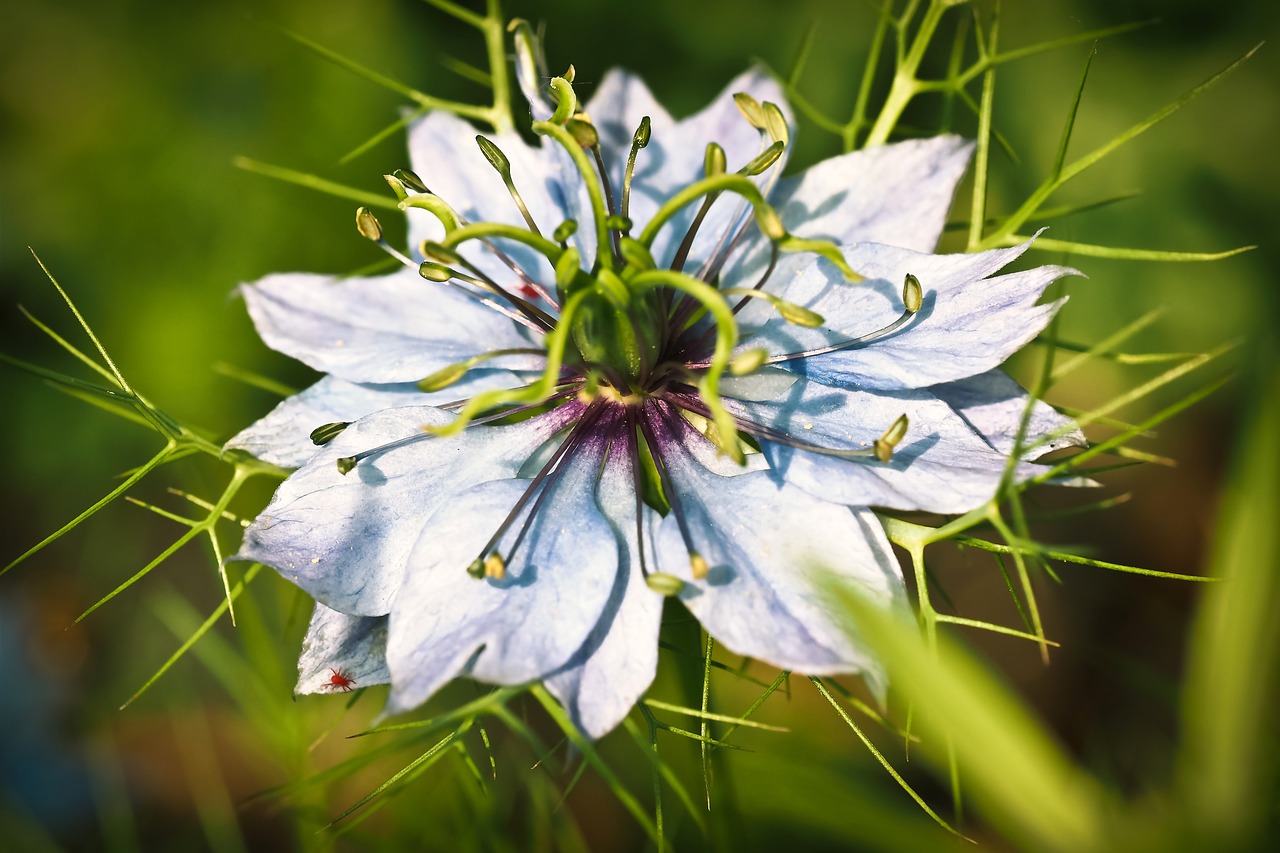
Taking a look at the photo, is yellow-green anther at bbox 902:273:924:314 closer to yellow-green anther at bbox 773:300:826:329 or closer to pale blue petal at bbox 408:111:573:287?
yellow-green anther at bbox 773:300:826:329

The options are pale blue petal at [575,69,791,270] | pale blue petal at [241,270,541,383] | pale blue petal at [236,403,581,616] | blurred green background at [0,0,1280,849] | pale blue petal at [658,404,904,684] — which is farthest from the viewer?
blurred green background at [0,0,1280,849]

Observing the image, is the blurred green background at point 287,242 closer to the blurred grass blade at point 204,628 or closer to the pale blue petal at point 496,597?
the blurred grass blade at point 204,628

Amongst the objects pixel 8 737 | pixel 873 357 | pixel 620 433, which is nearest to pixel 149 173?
pixel 8 737

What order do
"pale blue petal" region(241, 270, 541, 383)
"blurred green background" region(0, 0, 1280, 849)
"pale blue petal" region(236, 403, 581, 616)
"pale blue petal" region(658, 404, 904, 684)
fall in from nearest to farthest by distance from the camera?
"pale blue petal" region(658, 404, 904, 684) < "pale blue petal" region(236, 403, 581, 616) < "pale blue petal" region(241, 270, 541, 383) < "blurred green background" region(0, 0, 1280, 849)

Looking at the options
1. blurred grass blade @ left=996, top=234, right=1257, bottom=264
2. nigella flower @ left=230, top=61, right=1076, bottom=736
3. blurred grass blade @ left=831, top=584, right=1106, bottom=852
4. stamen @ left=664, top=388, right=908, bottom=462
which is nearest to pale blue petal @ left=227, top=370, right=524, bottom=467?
nigella flower @ left=230, top=61, right=1076, bottom=736

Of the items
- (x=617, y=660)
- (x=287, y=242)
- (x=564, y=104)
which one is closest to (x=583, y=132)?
(x=564, y=104)

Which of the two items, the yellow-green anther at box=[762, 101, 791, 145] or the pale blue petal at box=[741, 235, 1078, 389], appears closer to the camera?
the pale blue petal at box=[741, 235, 1078, 389]

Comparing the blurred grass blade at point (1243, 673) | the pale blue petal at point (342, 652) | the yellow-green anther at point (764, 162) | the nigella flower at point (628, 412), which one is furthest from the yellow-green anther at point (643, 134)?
the blurred grass blade at point (1243, 673)

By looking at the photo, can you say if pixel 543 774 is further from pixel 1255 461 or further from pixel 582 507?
pixel 1255 461
